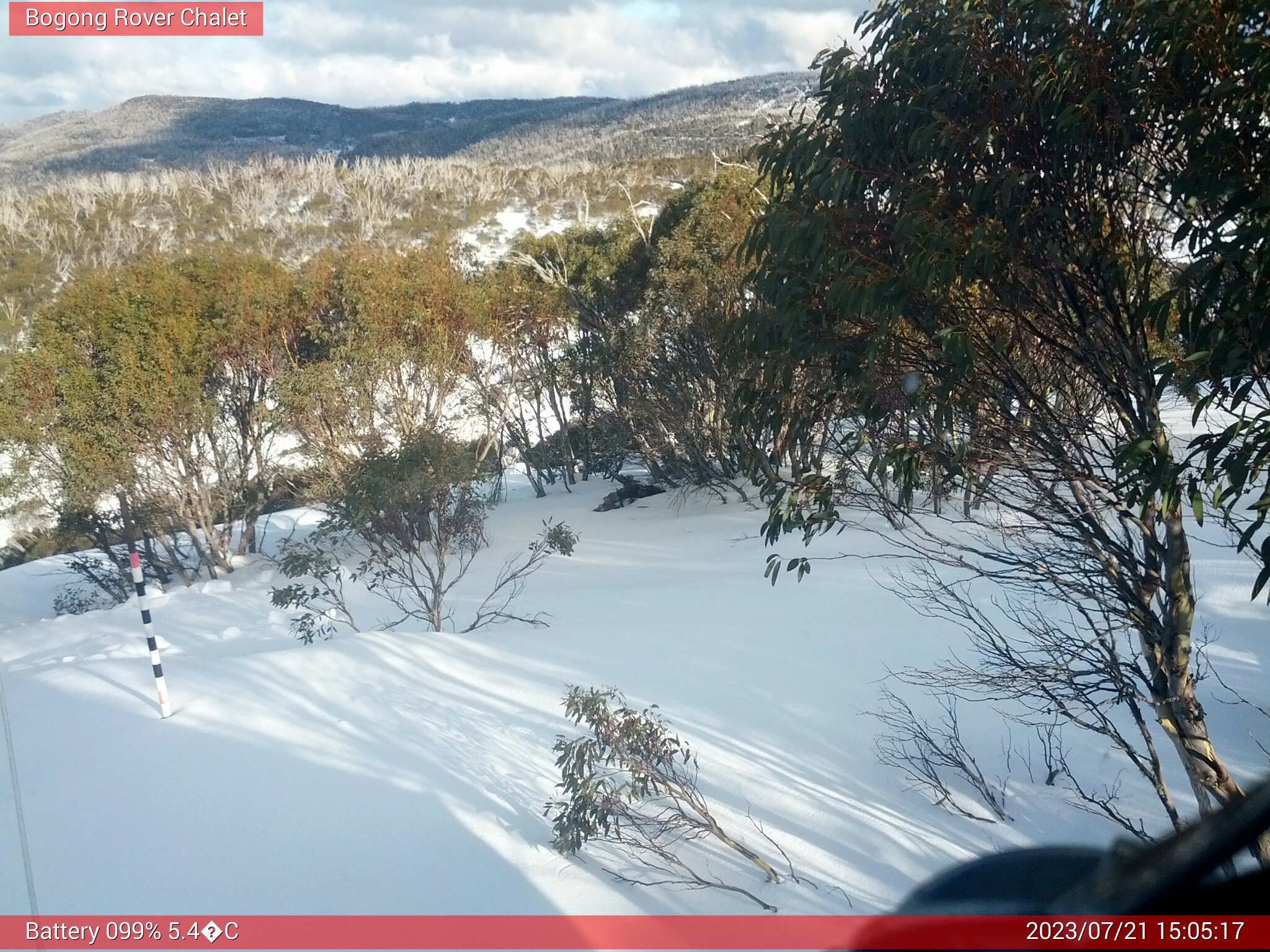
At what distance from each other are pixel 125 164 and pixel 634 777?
59.1m

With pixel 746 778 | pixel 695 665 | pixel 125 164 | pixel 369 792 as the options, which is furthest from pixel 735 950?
pixel 125 164

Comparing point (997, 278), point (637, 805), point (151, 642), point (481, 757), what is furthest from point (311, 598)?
point (997, 278)

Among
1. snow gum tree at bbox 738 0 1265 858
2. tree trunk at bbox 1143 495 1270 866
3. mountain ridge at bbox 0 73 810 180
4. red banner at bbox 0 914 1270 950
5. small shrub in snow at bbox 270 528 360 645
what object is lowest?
small shrub in snow at bbox 270 528 360 645

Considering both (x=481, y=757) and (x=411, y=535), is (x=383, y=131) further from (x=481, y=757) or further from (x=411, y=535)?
(x=481, y=757)

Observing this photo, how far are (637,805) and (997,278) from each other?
2.98 meters

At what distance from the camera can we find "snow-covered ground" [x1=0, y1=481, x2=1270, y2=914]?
4.07 meters

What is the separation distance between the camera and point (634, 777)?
14.4 ft

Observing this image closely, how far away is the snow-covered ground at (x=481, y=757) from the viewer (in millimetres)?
4070

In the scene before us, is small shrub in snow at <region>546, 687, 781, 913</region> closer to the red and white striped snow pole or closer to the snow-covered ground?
the snow-covered ground

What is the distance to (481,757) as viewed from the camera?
5355mm

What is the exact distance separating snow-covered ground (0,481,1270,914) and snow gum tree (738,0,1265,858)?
1.46 meters

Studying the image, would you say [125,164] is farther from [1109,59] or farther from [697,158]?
[1109,59]

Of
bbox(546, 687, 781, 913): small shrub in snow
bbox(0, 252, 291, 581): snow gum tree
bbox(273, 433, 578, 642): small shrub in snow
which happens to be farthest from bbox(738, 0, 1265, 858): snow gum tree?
bbox(0, 252, 291, 581): snow gum tree

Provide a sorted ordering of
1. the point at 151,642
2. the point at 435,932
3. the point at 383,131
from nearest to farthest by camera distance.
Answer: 1. the point at 435,932
2. the point at 151,642
3. the point at 383,131
